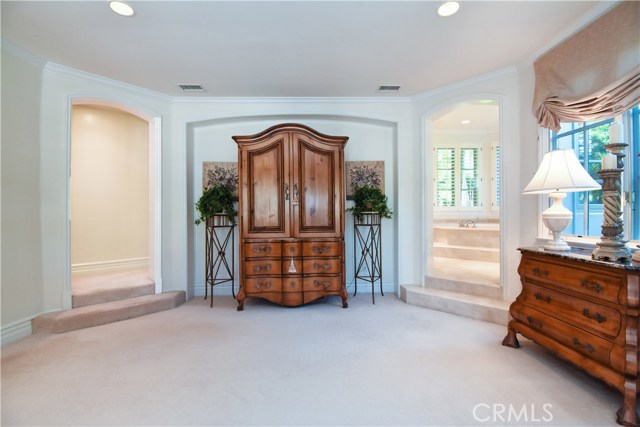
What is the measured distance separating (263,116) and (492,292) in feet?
11.6

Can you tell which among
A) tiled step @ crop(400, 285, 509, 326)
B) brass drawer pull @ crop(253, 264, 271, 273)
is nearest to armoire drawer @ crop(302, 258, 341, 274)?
brass drawer pull @ crop(253, 264, 271, 273)

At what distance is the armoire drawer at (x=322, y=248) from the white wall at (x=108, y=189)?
2895 millimetres

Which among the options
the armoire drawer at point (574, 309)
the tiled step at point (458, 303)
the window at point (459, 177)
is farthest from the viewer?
the window at point (459, 177)

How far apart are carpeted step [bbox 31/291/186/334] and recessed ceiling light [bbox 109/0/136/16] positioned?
2769 millimetres

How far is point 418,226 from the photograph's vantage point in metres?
3.79

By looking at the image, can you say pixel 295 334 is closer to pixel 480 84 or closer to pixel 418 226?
pixel 418 226

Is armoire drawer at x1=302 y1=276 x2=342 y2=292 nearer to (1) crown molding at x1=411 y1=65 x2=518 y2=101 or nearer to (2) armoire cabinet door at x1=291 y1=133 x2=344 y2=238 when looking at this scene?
(2) armoire cabinet door at x1=291 y1=133 x2=344 y2=238

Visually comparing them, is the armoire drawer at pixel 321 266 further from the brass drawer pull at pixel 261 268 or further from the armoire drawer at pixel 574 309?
the armoire drawer at pixel 574 309

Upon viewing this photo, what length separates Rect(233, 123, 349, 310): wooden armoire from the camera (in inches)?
129

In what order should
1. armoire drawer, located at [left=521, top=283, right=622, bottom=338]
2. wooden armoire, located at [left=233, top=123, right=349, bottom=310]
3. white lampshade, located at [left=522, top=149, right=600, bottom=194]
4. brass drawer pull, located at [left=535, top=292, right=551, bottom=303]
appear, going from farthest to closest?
wooden armoire, located at [left=233, top=123, right=349, bottom=310]
brass drawer pull, located at [left=535, top=292, right=551, bottom=303]
white lampshade, located at [left=522, top=149, right=600, bottom=194]
armoire drawer, located at [left=521, top=283, right=622, bottom=338]

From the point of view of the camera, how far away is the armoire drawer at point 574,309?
64.7 inches

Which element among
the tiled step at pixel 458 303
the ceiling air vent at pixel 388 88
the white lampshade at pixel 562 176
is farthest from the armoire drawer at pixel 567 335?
the ceiling air vent at pixel 388 88

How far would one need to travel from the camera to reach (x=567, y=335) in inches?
73.9

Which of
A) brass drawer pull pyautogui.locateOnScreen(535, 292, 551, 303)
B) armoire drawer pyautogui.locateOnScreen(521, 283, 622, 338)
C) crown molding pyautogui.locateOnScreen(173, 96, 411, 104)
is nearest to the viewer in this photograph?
armoire drawer pyautogui.locateOnScreen(521, 283, 622, 338)
